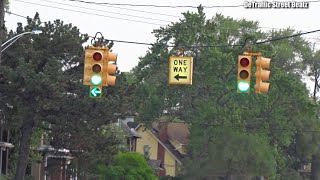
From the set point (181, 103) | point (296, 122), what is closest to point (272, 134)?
point (296, 122)

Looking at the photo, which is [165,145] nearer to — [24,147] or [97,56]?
Answer: [24,147]

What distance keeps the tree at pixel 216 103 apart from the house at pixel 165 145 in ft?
58.9

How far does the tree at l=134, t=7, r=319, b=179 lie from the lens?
220 ft

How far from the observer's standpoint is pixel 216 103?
6850cm

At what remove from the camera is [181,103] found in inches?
2756

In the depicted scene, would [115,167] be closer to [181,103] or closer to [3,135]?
[3,135]

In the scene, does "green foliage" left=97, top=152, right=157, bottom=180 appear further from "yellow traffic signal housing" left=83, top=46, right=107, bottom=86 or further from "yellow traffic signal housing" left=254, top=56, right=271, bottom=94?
"yellow traffic signal housing" left=254, top=56, right=271, bottom=94

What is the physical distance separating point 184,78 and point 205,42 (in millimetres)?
39404

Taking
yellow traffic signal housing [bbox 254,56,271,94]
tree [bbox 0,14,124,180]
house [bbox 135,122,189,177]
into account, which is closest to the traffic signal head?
yellow traffic signal housing [bbox 254,56,271,94]

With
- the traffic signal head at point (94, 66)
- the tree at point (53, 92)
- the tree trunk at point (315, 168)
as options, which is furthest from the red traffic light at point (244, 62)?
the tree trunk at point (315, 168)

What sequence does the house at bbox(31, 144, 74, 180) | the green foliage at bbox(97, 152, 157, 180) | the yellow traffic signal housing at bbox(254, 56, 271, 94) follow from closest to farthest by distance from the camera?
the yellow traffic signal housing at bbox(254, 56, 271, 94)
the house at bbox(31, 144, 74, 180)
the green foliage at bbox(97, 152, 157, 180)

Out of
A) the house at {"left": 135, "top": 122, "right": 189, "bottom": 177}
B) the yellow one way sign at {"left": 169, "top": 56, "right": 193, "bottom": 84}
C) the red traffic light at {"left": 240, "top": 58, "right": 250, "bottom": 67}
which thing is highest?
the yellow one way sign at {"left": 169, "top": 56, "right": 193, "bottom": 84}

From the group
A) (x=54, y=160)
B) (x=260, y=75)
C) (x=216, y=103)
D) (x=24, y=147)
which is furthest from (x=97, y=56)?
(x=216, y=103)

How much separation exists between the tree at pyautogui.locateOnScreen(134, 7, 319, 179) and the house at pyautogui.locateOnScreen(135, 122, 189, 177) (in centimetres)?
1795
